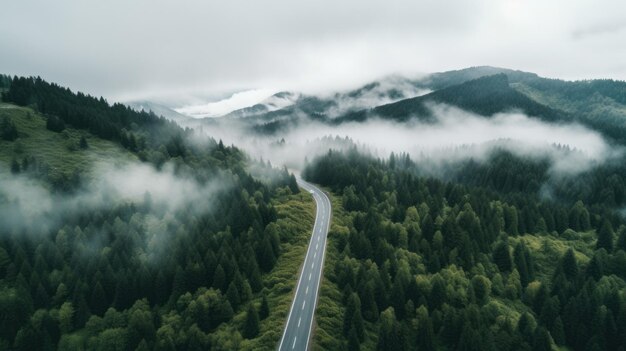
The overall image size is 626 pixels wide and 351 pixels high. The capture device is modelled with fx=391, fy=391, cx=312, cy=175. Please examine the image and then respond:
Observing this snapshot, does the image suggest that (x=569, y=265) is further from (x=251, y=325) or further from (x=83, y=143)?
(x=83, y=143)

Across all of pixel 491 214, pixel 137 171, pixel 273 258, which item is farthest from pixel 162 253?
pixel 491 214

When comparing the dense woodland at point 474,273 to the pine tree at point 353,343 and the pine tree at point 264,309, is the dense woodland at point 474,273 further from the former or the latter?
the pine tree at point 264,309

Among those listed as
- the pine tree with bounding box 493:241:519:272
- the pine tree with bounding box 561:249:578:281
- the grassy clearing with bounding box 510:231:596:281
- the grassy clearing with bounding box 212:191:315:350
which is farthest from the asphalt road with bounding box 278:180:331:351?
the pine tree with bounding box 561:249:578:281

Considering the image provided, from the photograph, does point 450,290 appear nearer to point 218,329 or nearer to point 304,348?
point 304,348

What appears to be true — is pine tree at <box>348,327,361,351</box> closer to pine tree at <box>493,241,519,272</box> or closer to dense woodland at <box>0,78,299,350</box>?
dense woodland at <box>0,78,299,350</box>

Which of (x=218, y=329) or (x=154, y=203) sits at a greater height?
(x=154, y=203)
